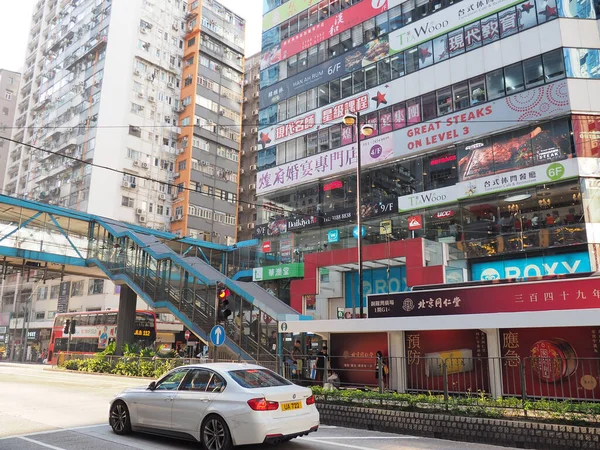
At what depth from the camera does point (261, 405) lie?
24.7 feet

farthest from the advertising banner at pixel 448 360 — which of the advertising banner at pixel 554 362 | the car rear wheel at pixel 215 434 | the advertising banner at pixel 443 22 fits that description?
the advertising banner at pixel 443 22

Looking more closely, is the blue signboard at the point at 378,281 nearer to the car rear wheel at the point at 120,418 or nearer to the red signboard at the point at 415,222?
the red signboard at the point at 415,222

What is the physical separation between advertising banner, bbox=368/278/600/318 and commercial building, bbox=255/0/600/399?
4.8 inches

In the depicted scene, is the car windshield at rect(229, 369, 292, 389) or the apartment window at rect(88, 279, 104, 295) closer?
the car windshield at rect(229, 369, 292, 389)

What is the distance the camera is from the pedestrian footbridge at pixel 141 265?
73.9 feet

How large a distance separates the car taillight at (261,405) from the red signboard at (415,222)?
884 inches

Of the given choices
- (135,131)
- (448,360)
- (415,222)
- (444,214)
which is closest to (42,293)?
(135,131)

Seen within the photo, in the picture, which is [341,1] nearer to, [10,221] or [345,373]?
[10,221]

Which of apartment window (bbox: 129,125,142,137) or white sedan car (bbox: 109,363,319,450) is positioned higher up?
apartment window (bbox: 129,125,142,137)

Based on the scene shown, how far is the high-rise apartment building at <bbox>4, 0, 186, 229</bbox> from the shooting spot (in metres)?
54.7

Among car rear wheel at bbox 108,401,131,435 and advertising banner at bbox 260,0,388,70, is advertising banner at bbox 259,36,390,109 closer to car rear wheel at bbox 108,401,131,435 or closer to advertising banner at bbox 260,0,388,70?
advertising banner at bbox 260,0,388,70

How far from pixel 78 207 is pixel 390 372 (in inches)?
1903

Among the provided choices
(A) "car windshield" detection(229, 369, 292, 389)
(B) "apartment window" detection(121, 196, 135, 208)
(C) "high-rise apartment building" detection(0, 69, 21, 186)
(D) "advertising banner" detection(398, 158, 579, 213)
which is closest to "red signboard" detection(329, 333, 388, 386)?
(A) "car windshield" detection(229, 369, 292, 389)

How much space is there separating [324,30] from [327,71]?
3.43 m
